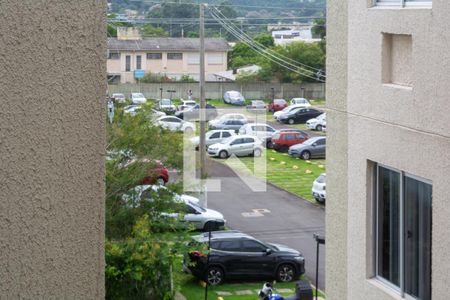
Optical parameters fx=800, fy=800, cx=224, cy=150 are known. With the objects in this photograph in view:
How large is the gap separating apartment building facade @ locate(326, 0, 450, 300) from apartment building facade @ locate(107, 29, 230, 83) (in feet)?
182

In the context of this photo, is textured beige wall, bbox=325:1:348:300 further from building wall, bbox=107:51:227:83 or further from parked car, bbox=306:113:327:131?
building wall, bbox=107:51:227:83

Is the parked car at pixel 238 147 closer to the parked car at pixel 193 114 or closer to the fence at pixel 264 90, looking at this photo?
Result: the parked car at pixel 193 114

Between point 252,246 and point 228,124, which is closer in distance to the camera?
point 252,246

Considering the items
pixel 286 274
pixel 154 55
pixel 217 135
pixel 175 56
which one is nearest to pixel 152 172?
pixel 286 274

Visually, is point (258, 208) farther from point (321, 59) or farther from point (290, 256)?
point (321, 59)

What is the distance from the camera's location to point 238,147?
37.5 meters

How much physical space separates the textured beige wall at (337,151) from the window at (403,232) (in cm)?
66

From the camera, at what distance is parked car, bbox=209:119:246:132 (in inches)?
1753

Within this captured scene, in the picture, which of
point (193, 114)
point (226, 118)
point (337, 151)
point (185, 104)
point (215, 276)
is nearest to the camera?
point (337, 151)

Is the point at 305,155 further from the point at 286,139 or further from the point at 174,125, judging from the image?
the point at 174,125

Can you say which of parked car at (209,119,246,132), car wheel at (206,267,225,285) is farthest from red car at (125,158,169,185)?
parked car at (209,119,246,132)

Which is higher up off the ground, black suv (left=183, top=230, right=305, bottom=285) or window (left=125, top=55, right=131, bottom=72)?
window (left=125, top=55, right=131, bottom=72)

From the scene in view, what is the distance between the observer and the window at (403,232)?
6238 mm

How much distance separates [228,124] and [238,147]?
300 inches
